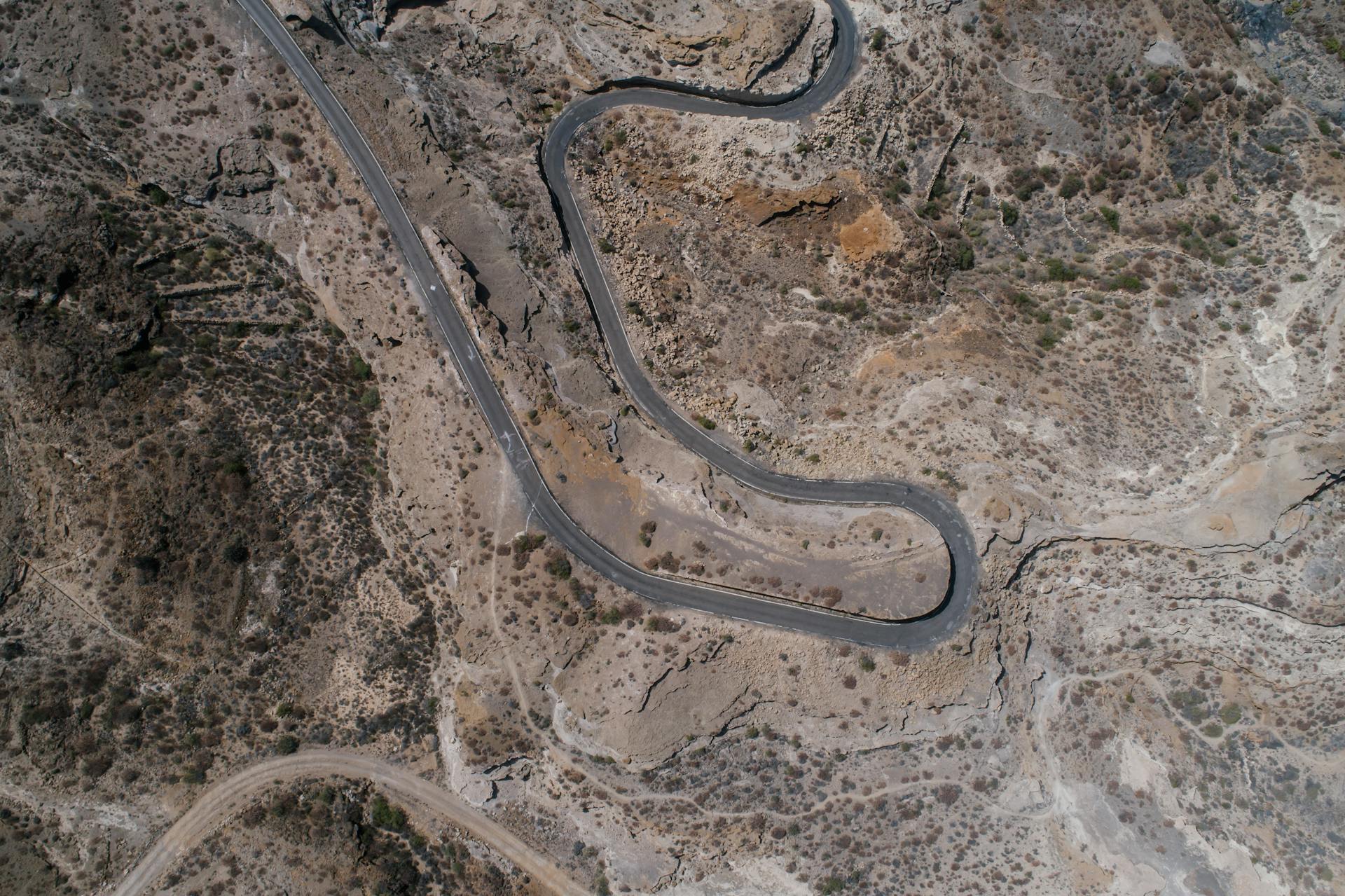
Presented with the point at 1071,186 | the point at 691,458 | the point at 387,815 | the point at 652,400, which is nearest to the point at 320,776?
the point at 387,815

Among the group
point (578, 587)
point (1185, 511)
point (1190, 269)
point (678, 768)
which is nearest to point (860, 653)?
point (678, 768)

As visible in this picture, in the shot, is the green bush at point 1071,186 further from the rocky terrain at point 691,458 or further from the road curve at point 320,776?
the road curve at point 320,776

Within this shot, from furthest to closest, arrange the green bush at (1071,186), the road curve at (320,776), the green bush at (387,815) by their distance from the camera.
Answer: the green bush at (1071,186) < the green bush at (387,815) < the road curve at (320,776)

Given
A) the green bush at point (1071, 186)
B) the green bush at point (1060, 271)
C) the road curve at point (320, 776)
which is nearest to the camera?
the road curve at point (320, 776)

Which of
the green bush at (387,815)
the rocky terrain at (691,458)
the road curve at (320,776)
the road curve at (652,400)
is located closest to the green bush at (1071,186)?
the rocky terrain at (691,458)

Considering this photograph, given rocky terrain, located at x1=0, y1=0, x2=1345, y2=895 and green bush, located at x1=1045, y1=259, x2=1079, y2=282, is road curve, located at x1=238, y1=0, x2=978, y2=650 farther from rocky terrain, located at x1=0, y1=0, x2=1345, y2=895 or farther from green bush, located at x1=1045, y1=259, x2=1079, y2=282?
green bush, located at x1=1045, y1=259, x2=1079, y2=282
